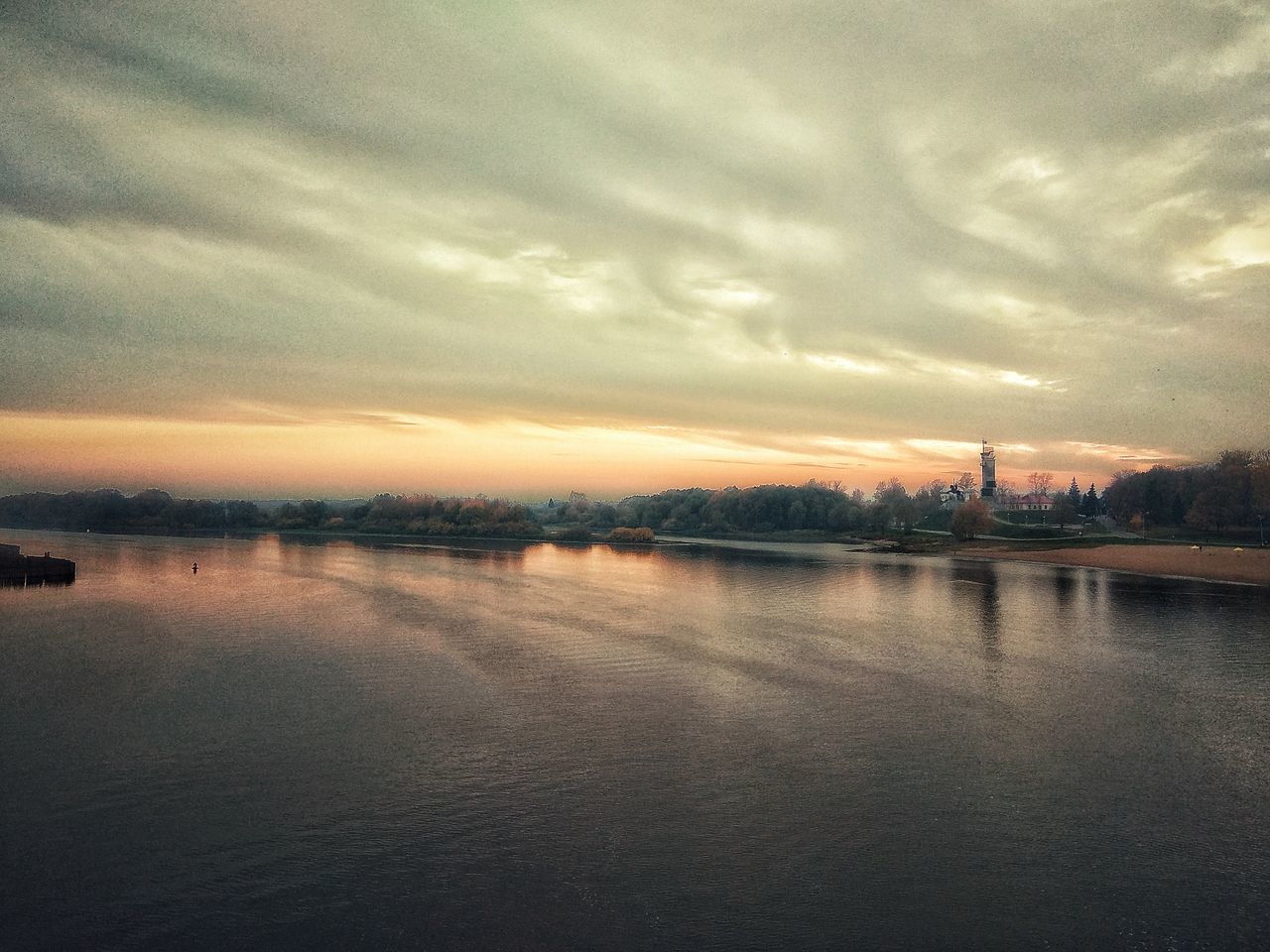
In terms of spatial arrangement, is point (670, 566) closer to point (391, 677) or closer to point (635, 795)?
point (391, 677)

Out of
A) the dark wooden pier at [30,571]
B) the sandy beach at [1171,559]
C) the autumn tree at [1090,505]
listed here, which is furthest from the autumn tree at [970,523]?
the dark wooden pier at [30,571]

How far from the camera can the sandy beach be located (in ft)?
200

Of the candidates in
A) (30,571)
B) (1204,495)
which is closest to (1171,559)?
(1204,495)

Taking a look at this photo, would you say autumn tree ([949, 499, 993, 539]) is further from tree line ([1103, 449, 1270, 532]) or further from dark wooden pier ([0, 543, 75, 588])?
dark wooden pier ([0, 543, 75, 588])

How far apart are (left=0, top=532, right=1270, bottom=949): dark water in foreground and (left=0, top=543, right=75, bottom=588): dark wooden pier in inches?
809

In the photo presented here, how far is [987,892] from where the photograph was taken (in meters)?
11.1

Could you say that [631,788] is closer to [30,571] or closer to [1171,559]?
[30,571]

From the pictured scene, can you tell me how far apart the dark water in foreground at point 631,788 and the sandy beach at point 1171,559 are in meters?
32.6

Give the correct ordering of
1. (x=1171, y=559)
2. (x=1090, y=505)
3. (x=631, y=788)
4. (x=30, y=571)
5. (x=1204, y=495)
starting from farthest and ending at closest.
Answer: (x=1090, y=505) < (x=1204, y=495) < (x=1171, y=559) < (x=30, y=571) < (x=631, y=788)

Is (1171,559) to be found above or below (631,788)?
above

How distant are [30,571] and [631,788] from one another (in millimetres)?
54972

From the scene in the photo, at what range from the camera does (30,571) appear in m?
52.2

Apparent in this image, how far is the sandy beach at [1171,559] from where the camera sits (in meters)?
60.9

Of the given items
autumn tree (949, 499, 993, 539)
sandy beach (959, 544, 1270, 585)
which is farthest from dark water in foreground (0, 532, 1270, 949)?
autumn tree (949, 499, 993, 539)
